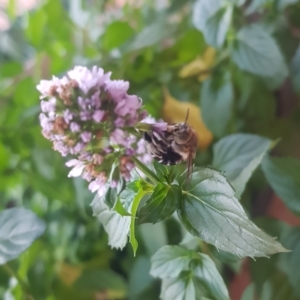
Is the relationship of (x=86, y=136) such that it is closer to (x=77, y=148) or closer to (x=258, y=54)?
(x=77, y=148)

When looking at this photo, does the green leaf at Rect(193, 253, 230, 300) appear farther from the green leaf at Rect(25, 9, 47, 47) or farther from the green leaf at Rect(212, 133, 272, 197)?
the green leaf at Rect(25, 9, 47, 47)

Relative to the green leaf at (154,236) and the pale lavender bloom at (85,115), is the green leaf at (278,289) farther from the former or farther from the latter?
the pale lavender bloom at (85,115)

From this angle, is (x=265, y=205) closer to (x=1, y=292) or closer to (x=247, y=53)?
(x=247, y=53)

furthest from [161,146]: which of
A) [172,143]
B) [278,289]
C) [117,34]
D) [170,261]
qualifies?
[117,34]

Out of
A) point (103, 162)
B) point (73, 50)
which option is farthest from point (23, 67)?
point (103, 162)

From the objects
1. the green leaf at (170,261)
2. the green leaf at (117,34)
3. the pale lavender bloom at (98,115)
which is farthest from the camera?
the green leaf at (117,34)

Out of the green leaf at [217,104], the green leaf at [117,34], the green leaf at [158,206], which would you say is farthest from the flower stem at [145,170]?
the green leaf at [117,34]
